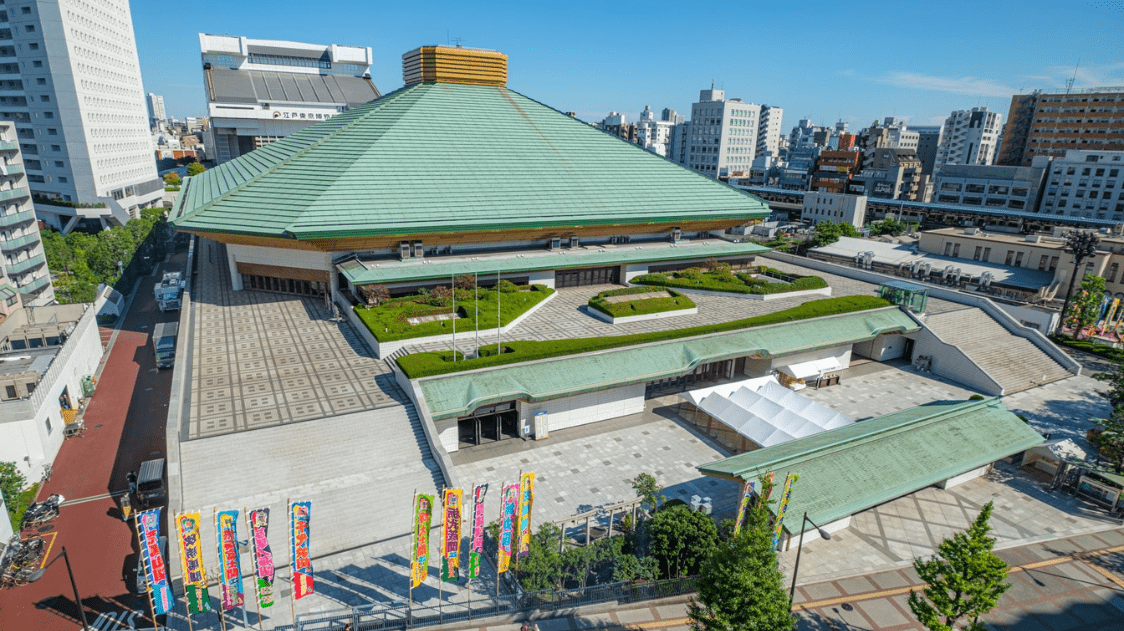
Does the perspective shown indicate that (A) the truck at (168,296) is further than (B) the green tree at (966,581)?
Yes

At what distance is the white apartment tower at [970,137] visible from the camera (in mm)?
130375

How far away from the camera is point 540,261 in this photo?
41.0m

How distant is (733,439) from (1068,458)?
14.1 m

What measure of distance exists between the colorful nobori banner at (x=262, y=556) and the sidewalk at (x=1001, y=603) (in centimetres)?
617

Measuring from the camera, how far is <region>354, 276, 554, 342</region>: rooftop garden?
1228 inches

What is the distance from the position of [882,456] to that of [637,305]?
17415 millimetres

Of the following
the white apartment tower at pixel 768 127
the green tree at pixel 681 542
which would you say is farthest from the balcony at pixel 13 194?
the white apartment tower at pixel 768 127

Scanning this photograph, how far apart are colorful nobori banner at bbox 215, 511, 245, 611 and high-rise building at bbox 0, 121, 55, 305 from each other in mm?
43730

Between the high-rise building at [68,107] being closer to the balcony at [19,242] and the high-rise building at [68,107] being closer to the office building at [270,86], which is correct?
the office building at [270,86]

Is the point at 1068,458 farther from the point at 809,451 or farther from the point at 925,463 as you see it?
the point at 809,451

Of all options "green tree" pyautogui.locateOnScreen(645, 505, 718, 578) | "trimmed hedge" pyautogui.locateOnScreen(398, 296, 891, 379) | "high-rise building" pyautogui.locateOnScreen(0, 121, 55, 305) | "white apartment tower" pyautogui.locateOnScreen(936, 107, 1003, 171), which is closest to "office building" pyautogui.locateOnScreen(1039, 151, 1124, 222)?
"white apartment tower" pyautogui.locateOnScreen(936, 107, 1003, 171)

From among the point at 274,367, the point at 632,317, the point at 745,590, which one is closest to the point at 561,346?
the point at 632,317

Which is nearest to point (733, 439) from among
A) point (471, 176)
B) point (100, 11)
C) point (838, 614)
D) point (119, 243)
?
point (838, 614)

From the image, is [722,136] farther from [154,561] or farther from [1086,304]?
[154,561]
